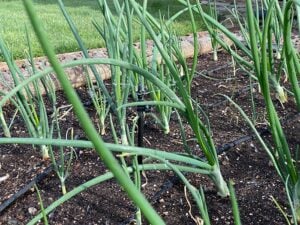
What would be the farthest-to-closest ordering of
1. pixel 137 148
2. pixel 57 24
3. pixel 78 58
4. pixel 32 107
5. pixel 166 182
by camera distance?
pixel 57 24 < pixel 78 58 < pixel 32 107 < pixel 166 182 < pixel 137 148

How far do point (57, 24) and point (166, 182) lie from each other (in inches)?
115

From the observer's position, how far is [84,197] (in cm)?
155

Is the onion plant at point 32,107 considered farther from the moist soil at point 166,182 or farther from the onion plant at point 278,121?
the onion plant at point 278,121

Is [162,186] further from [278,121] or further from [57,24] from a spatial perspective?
[57,24]

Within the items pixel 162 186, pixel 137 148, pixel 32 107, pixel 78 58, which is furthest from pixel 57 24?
pixel 137 148

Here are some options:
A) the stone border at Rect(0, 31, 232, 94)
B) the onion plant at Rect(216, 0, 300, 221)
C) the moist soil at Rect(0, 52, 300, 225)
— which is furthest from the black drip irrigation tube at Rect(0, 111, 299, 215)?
the stone border at Rect(0, 31, 232, 94)

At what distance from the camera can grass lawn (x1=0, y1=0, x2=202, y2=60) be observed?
349 centimetres

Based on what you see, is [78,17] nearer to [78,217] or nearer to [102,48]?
[102,48]

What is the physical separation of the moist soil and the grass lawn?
3.37 feet

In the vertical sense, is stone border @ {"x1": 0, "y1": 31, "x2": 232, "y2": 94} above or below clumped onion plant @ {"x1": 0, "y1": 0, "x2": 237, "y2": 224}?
below

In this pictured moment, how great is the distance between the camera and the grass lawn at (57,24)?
11.5 ft

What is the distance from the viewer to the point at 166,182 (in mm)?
1557

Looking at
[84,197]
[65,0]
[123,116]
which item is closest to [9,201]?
[84,197]

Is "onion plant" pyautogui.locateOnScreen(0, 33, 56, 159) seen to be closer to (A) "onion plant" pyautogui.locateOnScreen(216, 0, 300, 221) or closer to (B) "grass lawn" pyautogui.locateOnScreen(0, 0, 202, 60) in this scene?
(A) "onion plant" pyautogui.locateOnScreen(216, 0, 300, 221)
